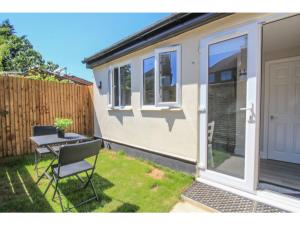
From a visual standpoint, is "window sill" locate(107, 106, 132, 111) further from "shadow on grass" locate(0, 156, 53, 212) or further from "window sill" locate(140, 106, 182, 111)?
"shadow on grass" locate(0, 156, 53, 212)

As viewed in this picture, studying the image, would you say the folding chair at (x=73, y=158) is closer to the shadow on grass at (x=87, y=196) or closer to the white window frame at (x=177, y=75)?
the shadow on grass at (x=87, y=196)

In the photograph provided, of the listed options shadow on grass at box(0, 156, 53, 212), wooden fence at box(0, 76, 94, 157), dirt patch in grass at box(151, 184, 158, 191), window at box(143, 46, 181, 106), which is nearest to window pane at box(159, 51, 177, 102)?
window at box(143, 46, 181, 106)

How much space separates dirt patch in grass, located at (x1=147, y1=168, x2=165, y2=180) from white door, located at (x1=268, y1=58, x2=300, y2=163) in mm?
2745

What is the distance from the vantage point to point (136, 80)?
4.88 metres

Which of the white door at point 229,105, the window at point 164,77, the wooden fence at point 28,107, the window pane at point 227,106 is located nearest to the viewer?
the white door at point 229,105

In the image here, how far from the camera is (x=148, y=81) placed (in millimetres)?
4594

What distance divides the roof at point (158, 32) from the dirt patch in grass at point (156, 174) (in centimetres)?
282

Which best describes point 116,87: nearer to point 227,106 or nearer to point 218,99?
point 218,99

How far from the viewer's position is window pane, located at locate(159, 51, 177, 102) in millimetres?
3930

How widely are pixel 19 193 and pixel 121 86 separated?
349 centimetres

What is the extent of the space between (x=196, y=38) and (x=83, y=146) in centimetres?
269

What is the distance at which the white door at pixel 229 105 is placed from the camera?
270 cm

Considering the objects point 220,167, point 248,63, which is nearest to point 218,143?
point 220,167

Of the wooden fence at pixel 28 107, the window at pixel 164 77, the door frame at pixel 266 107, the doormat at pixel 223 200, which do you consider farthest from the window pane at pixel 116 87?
the door frame at pixel 266 107
